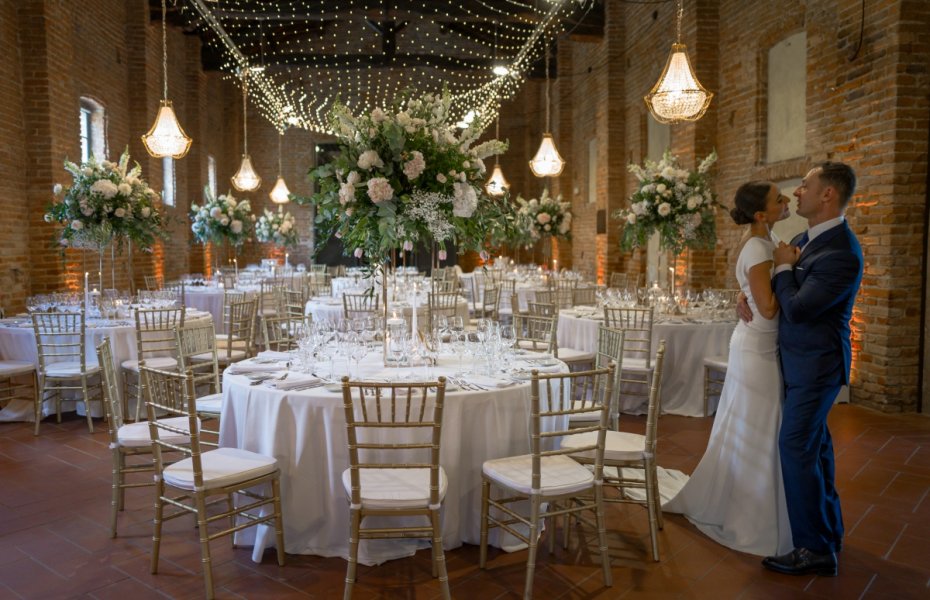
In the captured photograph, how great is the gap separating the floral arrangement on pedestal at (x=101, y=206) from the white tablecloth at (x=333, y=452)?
440 cm

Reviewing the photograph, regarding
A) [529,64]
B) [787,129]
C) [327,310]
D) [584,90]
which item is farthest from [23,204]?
[529,64]

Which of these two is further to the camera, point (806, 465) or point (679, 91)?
point (679, 91)

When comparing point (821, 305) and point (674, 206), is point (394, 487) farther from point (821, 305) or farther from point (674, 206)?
point (674, 206)

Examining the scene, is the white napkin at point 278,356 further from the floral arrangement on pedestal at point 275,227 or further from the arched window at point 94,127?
the floral arrangement on pedestal at point 275,227

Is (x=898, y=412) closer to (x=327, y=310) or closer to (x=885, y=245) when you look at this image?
(x=885, y=245)

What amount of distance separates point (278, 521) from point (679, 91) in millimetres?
4951

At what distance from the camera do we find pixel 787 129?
28.8 ft

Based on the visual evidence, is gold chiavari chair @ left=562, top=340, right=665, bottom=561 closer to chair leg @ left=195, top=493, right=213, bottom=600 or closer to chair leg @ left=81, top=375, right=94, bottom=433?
chair leg @ left=195, top=493, right=213, bottom=600

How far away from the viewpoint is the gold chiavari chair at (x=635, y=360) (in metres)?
6.43

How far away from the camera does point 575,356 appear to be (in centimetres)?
673

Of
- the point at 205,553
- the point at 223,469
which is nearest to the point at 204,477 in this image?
the point at 223,469

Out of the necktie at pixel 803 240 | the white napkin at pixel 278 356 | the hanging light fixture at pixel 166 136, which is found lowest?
the white napkin at pixel 278 356

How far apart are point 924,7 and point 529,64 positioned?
12782 mm

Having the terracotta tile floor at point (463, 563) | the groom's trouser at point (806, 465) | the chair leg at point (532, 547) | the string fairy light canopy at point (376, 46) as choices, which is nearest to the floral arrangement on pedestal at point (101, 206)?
the terracotta tile floor at point (463, 563)
